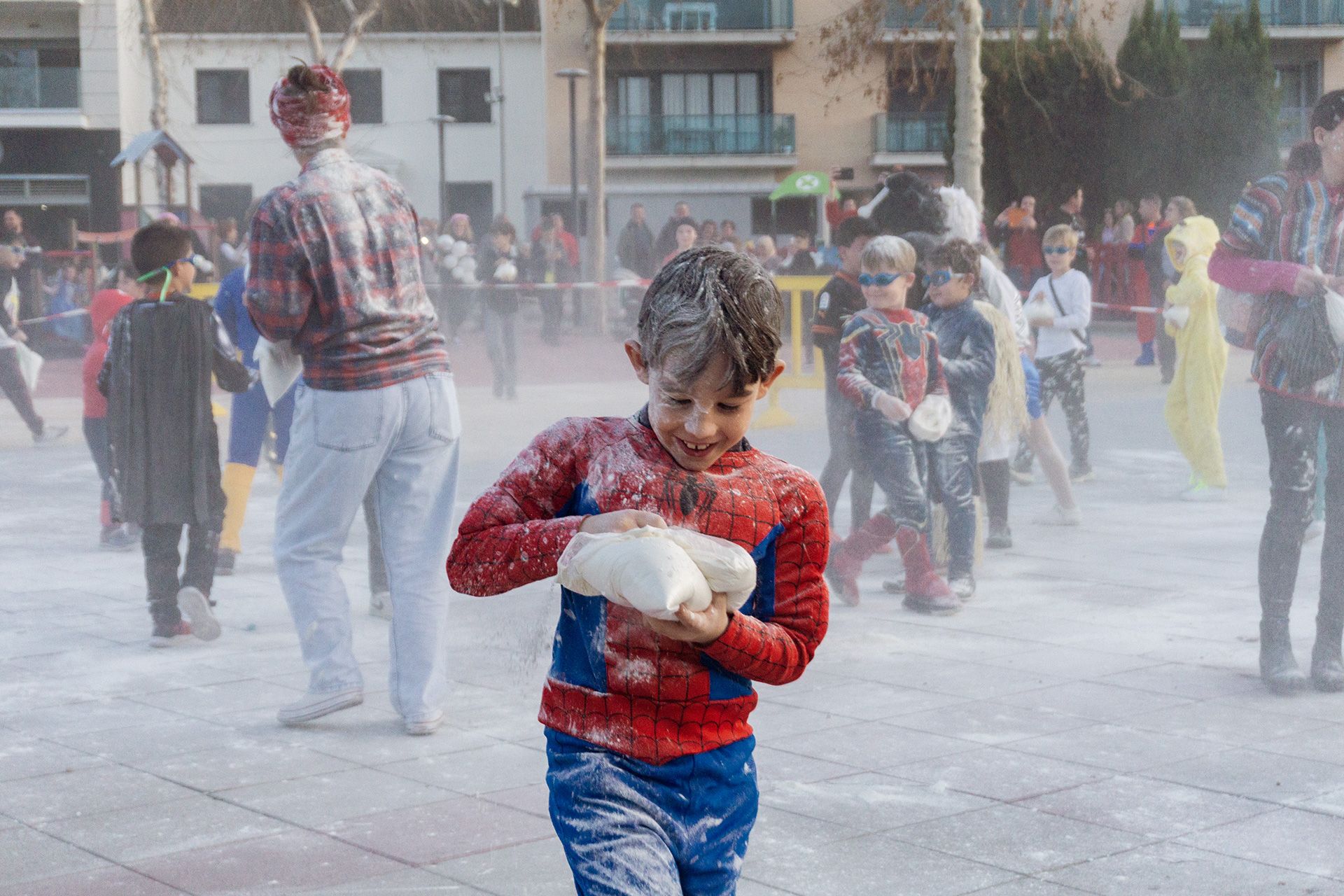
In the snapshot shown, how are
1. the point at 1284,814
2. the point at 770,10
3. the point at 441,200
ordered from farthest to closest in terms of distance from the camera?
the point at 770,10, the point at 441,200, the point at 1284,814

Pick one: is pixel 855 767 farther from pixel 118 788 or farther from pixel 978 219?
pixel 978 219

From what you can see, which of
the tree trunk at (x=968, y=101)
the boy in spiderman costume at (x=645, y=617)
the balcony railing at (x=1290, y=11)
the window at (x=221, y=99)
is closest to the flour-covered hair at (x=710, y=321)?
the boy in spiderman costume at (x=645, y=617)

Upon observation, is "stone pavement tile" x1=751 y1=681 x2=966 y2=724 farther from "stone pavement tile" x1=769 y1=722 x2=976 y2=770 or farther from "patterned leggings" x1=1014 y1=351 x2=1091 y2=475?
"patterned leggings" x1=1014 y1=351 x2=1091 y2=475

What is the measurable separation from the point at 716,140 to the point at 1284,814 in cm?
4362

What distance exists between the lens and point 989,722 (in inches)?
208

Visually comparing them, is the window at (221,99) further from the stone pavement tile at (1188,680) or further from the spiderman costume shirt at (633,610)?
the spiderman costume shirt at (633,610)

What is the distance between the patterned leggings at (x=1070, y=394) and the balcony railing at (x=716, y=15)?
36.3 meters

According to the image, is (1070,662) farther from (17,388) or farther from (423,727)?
(17,388)

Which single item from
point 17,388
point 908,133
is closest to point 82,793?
point 17,388

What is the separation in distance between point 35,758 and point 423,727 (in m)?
1.10

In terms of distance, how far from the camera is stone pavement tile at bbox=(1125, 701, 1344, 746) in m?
5.09

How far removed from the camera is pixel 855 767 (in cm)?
474

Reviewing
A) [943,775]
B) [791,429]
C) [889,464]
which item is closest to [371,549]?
[889,464]

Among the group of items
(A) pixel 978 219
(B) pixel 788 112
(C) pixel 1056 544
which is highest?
(B) pixel 788 112
